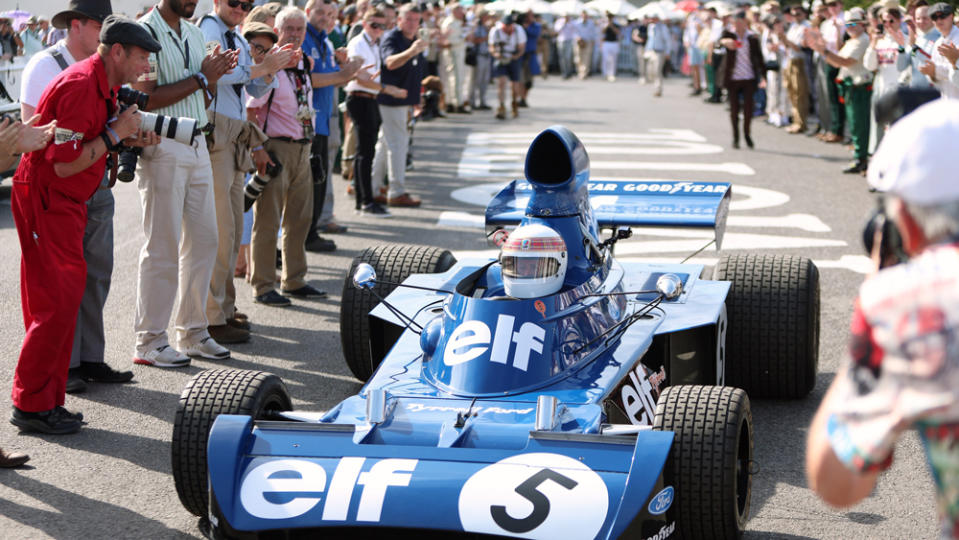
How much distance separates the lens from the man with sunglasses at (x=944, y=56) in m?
11.3

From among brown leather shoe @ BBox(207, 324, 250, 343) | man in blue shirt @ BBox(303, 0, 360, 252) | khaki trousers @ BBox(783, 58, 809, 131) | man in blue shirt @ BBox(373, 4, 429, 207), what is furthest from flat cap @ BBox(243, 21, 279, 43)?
khaki trousers @ BBox(783, 58, 809, 131)

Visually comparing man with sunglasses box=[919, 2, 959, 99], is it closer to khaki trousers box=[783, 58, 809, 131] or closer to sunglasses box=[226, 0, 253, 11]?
sunglasses box=[226, 0, 253, 11]

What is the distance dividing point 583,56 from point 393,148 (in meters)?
25.2

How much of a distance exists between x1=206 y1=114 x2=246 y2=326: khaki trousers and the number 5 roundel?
4.00 m

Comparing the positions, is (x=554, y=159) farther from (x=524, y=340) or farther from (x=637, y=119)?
(x=637, y=119)

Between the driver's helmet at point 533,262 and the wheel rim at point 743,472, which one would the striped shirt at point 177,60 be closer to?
the driver's helmet at point 533,262

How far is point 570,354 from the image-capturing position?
5.31 metres

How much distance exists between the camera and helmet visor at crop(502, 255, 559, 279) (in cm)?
538

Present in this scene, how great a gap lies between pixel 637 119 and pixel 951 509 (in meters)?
20.9

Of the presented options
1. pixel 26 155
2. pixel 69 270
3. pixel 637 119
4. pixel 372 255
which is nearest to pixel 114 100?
pixel 26 155

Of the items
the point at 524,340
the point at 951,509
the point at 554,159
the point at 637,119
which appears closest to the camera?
the point at 951,509

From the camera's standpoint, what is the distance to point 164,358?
282 inches

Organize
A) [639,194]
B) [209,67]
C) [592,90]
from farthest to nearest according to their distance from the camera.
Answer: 1. [592,90]
2. [639,194]
3. [209,67]

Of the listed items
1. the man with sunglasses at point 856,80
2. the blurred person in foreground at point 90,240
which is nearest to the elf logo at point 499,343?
the blurred person in foreground at point 90,240
